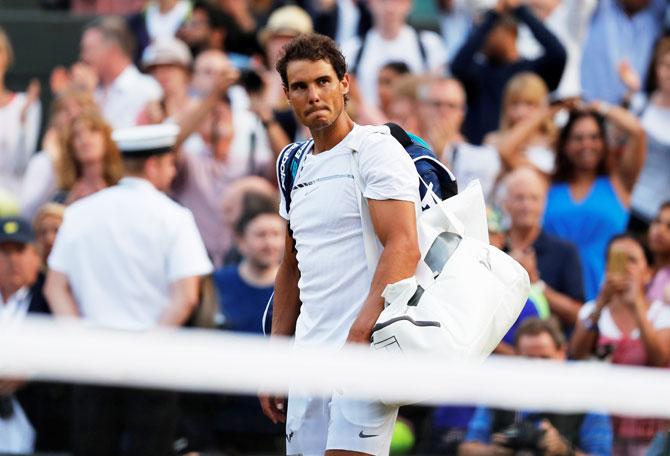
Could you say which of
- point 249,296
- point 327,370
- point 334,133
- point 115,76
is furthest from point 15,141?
point 327,370

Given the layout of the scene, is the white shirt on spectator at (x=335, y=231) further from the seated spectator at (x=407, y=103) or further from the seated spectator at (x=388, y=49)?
the seated spectator at (x=388, y=49)

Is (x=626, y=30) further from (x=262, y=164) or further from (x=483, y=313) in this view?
(x=483, y=313)

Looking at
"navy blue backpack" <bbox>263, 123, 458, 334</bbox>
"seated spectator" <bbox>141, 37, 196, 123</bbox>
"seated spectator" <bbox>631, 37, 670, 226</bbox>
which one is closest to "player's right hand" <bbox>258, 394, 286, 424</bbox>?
"navy blue backpack" <bbox>263, 123, 458, 334</bbox>

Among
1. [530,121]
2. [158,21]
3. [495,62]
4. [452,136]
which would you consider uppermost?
[158,21]

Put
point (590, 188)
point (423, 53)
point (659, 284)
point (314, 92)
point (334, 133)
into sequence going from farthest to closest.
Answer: point (423, 53)
point (590, 188)
point (659, 284)
point (334, 133)
point (314, 92)

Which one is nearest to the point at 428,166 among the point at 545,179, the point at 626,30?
the point at 545,179

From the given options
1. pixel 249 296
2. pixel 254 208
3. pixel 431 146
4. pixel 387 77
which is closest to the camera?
pixel 249 296

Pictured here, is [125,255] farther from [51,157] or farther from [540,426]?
[51,157]

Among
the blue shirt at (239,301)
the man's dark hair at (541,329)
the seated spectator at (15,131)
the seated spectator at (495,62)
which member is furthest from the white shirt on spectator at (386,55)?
the man's dark hair at (541,329)

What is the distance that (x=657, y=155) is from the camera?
400 inches

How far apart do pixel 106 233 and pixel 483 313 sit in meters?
2.99

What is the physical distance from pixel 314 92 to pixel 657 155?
213 inches

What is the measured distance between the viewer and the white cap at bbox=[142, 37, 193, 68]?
10.9 m

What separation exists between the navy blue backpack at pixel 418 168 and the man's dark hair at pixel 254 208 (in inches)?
120
